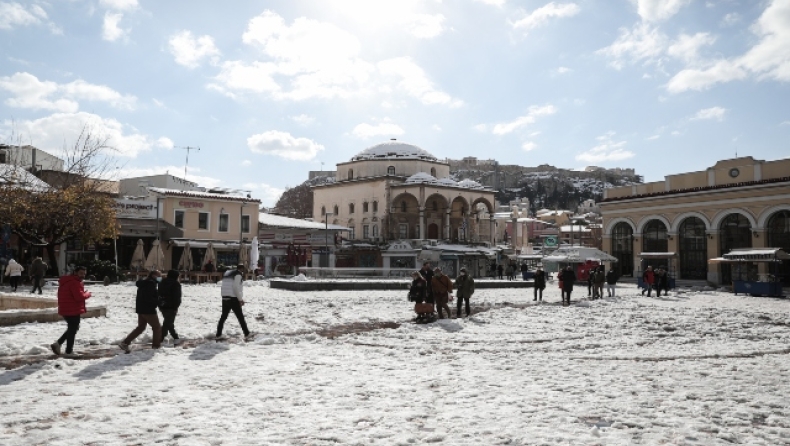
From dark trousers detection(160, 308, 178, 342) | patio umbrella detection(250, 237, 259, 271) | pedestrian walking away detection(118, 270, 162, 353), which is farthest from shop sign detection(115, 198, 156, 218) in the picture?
pedestrian walking away detection(118, 270, 162, 353)

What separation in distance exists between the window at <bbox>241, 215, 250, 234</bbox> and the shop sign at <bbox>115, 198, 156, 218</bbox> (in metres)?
6.06

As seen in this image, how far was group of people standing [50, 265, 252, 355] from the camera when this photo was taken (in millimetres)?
8828

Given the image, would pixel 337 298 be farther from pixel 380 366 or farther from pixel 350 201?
pixel 350 201

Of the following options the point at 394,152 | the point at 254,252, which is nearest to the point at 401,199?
the point at 394,152

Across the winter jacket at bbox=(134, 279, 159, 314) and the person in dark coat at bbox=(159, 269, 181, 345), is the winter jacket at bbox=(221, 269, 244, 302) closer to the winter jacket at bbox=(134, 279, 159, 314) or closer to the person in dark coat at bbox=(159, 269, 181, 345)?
the person in dark coat at bbox=(159, 269, 181, 345)

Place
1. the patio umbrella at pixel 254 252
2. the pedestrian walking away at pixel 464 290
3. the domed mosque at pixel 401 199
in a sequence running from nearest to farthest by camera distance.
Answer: the pedestrian walking away at pixel 464 290 < the patio umbrella at pixel 254 252 < the domed mosque at pixel 401 199

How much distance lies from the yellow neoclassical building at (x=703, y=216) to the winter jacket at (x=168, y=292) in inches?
1340

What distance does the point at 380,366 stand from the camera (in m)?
8.55

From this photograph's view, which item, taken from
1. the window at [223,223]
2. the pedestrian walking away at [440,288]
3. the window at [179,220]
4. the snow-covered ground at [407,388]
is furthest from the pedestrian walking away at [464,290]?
A: the window at [223,223]

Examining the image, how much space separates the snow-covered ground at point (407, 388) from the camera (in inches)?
206

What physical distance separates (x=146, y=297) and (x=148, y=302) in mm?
85

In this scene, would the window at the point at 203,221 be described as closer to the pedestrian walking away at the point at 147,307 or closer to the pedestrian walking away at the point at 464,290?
the pedestrian walking away at the point at 464,290

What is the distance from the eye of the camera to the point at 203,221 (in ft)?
133

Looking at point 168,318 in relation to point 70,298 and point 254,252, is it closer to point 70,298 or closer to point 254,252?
point 70,298
